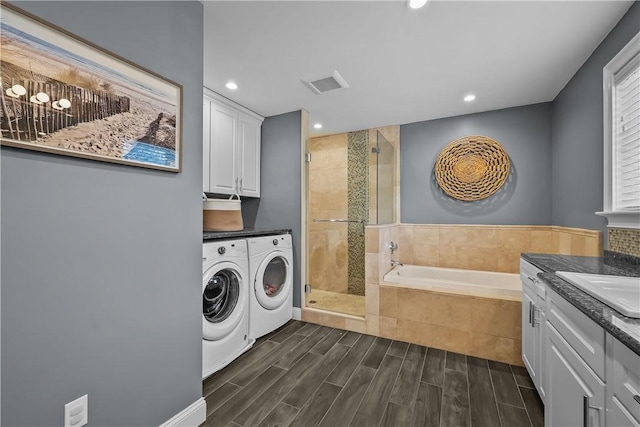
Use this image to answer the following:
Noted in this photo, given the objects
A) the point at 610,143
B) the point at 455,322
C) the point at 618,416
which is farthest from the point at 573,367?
the point at 610,143

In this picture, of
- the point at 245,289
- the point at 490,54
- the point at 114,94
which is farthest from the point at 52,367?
the point at 490,54

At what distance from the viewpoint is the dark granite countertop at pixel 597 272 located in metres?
0.71

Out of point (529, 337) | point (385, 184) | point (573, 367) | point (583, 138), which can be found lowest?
point (529, 337)

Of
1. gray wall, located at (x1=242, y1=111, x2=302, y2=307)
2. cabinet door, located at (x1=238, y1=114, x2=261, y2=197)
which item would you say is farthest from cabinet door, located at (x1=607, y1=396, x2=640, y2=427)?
cabinet door, located at (x1=238, y1=114, x2=261, y2=197)

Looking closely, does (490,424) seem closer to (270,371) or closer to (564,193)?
(270,371)

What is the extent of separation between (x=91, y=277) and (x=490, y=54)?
2762mm

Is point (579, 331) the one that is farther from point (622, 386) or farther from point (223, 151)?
point (223, 151)

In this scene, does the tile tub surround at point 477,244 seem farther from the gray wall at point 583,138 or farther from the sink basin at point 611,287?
the sink basin at point 611,287

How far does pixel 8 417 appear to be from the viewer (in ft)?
2.83

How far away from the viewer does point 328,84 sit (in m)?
2.40

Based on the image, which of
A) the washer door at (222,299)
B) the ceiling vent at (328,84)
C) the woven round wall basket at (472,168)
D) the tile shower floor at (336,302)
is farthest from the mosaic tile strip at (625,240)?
the washer door at (222,299)

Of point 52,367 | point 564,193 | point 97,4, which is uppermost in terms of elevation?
point 97,4

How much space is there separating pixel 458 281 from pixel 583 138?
1726 millimetres

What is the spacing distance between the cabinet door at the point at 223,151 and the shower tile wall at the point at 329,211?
95cm
